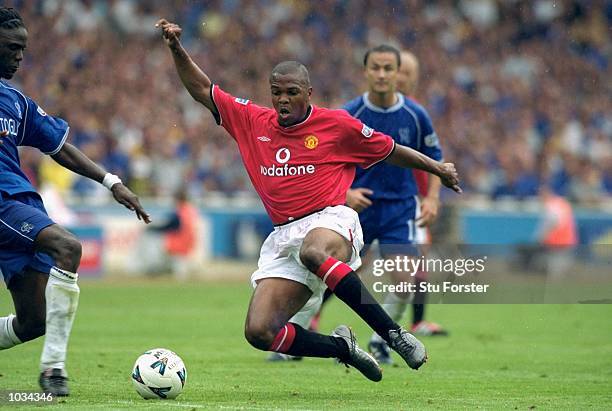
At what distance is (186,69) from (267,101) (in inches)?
730

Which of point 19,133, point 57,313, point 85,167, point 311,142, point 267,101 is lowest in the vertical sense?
point 57,313

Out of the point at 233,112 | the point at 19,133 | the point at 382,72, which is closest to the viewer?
the point at 19,133

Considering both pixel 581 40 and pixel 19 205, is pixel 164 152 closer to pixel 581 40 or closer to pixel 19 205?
pixel 581 40

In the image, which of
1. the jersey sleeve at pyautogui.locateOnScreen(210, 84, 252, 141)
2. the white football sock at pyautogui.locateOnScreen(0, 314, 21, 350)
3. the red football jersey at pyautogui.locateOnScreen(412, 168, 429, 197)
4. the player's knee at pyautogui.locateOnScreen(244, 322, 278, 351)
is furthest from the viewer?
the red football jersey at pyautogui.locateOnScreen(412, 168, 429, 197)

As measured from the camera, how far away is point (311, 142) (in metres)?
8.11

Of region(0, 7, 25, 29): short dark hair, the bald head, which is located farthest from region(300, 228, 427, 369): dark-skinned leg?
the bald head

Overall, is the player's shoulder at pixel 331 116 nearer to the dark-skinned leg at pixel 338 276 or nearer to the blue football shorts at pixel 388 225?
the dark-skinned leg at pixel 338 276

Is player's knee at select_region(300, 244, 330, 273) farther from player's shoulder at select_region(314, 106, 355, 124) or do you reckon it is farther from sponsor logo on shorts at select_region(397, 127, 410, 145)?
sponsor logo on shorts at select_region(397, 127, 410, 145)

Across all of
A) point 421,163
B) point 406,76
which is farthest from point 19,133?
point 406,76

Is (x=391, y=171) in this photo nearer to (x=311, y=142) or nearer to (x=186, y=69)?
(x=311, y=142)

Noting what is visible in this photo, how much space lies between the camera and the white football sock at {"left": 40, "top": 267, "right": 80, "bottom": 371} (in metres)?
7.30

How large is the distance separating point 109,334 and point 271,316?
549cm

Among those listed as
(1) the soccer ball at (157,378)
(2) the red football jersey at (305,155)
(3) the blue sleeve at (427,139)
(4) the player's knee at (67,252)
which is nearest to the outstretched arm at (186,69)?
(2) the red football jersey at (305,155)

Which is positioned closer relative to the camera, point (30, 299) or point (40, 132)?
point (30, 299)
